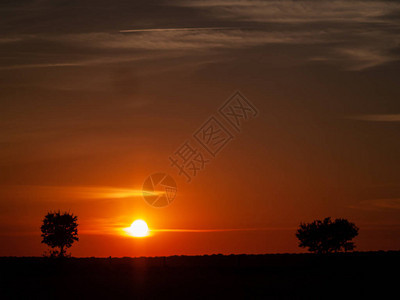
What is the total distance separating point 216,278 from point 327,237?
53935mm

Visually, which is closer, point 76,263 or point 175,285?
point 175,285

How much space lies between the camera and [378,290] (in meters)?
62.7

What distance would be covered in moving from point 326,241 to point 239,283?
192 feet

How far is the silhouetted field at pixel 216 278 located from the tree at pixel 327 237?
465 inches

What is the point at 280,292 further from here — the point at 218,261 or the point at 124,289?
the point at 218,261

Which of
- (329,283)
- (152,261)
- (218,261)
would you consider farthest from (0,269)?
(329,283)

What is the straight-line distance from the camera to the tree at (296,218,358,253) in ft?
412

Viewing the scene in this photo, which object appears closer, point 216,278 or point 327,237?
point 216,278

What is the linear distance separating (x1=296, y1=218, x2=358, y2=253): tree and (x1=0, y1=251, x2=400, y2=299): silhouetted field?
38.8 feet

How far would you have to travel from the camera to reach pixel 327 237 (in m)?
126

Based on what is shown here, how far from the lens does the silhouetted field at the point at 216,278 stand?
6078 centimetres

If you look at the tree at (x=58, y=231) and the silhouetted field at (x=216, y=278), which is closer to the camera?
the silhouetted field at (x=216, y=278)

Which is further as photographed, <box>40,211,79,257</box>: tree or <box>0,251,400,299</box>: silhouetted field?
<box>40,211,79,257</box>: tree

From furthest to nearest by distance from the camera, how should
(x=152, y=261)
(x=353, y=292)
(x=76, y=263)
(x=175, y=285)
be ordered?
(x=152, y=261) → (x=76, y=263) → (x=175, y=285) → (x=353, y=292)
